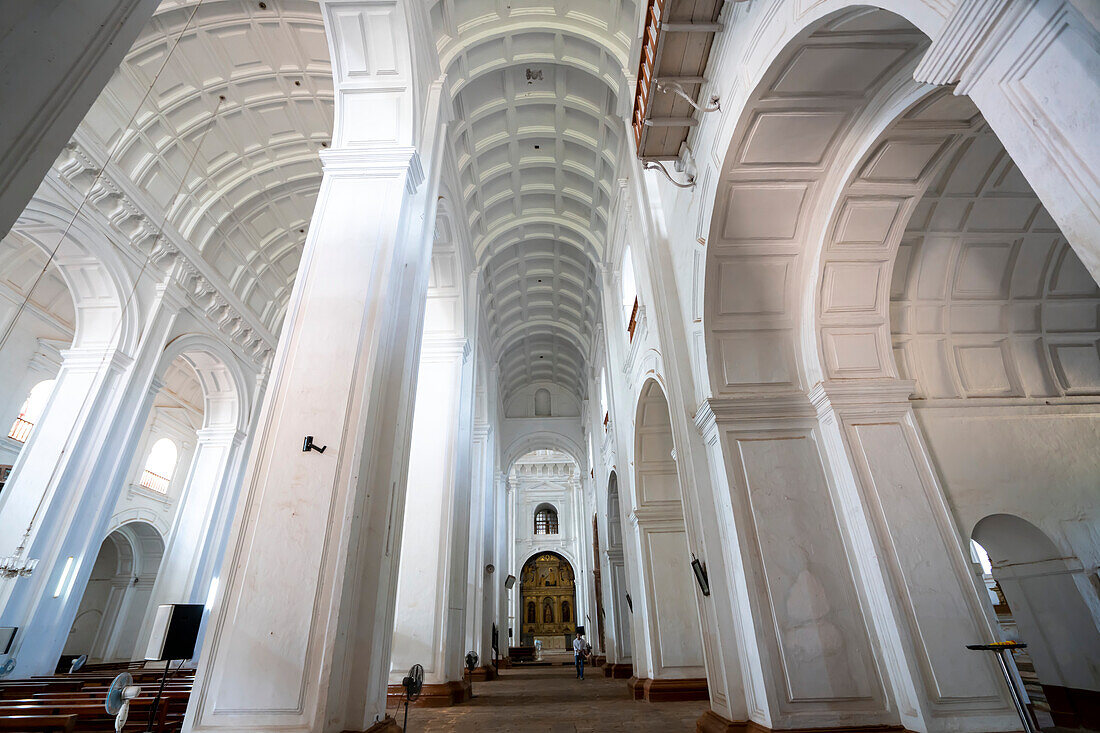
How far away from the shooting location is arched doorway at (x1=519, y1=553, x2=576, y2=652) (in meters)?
27.2

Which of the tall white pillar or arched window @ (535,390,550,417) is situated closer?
the tall white pillar

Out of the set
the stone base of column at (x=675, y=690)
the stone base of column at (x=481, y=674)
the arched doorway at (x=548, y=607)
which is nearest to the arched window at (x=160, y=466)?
the stone base of column at (x=481, y=674)

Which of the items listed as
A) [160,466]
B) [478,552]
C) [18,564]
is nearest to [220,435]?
[160,466]

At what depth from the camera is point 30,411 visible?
1267cm

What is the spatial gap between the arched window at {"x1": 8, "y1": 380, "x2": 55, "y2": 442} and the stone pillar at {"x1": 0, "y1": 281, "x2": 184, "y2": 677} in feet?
14.4

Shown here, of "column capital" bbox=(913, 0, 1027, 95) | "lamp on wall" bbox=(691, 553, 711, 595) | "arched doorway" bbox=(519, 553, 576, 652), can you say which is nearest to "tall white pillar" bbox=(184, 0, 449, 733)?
"lamp on wall" bbox=(691, 553, 711, 595)

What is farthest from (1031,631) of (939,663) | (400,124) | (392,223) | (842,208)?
(400,124)

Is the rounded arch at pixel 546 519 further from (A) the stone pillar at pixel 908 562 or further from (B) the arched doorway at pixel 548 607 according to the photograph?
(A) the stone pillar at pixel 908 562

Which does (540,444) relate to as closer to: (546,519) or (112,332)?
(546,519)

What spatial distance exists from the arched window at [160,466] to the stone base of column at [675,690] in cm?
1592

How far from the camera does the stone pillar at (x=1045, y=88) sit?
5.60ft

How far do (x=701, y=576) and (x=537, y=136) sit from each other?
8.71 m

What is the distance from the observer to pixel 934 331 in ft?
17.9

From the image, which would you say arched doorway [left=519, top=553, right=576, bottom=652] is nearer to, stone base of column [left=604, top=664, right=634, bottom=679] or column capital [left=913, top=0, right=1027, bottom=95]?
stone base of column [left=604, top=664, right=634, bottom=679]
